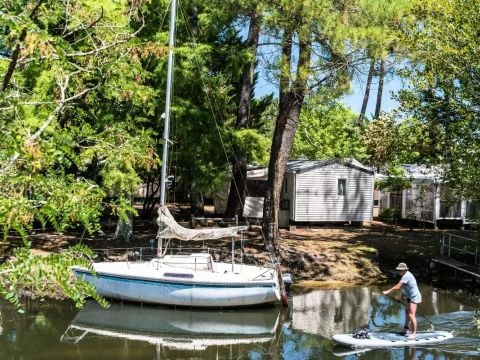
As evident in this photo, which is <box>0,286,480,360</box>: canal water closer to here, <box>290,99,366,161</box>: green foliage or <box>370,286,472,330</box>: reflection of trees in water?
<box>370,286,472,330</box>: reflection of trees in water

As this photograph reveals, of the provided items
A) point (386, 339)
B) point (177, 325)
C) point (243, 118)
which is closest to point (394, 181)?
point (243, 118)

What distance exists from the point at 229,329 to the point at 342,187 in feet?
44.8

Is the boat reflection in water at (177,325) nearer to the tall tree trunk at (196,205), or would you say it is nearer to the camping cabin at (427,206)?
the tall tree trunk at (196,205)

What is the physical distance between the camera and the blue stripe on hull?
1516 centimetres

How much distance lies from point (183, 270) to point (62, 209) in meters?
11.1

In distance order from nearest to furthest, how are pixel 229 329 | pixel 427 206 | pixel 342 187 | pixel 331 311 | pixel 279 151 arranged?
1. pixel 229 329
2. pixel 331 311
3. pixel 279 151
4. pixel 342 187
5. pixel 427 206

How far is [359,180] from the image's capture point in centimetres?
2656

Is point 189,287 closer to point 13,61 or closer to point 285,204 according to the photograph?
point 285,204

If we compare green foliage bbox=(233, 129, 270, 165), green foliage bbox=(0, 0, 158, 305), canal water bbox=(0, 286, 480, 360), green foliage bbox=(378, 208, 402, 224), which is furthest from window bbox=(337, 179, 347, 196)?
green foliage bbox=(0, 0, 158, 305)

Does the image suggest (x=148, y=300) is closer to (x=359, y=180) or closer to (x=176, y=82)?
(x=176, y=82)

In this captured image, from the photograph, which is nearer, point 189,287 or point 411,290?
point 411,290

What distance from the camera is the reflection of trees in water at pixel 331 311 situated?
46.5 ft

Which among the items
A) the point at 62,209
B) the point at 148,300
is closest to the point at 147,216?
the point at 148,300

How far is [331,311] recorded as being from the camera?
15617 millimetres
